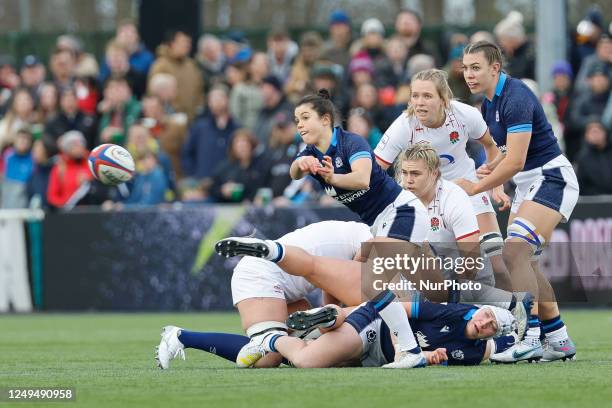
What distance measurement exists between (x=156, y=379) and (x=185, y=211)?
917 centimetres

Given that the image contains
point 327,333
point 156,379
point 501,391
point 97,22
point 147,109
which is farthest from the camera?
point 97,22

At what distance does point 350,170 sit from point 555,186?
1.51m

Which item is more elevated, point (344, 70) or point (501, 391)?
point (344, 70)

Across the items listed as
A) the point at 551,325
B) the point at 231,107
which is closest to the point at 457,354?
the point at 551,325

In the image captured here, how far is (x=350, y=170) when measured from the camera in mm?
9250

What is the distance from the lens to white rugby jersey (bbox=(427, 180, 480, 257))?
9602 millimetres

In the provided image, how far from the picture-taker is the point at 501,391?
705cm

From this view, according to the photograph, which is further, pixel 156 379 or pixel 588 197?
pixel 588 197

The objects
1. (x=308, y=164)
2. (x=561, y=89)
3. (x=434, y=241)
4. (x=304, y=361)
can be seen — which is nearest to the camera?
(x=304, y=361)

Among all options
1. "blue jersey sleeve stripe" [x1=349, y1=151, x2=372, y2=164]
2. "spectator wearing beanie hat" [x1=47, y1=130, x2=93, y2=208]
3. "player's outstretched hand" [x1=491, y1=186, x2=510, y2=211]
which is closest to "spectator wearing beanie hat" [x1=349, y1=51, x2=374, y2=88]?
"spectator wearing beanie hat" [x1=47, y1=130, x2=93, y2=208]

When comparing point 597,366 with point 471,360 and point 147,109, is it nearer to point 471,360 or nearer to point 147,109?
point 471,360

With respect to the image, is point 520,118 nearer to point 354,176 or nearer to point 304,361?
point 354,176

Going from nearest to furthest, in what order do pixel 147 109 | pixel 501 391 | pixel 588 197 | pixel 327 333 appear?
pixel 501 391
pixel 327 333
pixel 588 197
pixel 147 109

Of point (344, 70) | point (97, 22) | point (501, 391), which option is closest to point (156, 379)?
point (501, 391)
